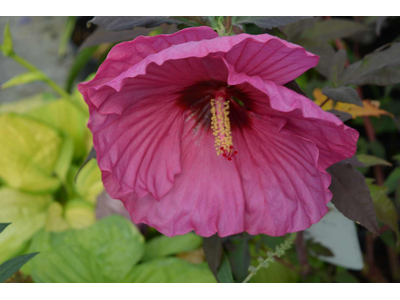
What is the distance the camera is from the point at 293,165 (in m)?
0.45

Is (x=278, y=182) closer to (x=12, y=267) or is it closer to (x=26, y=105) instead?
(x=12, y=267)

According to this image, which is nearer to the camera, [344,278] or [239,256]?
[239,256]

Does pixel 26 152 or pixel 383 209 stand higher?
pixel 383 209

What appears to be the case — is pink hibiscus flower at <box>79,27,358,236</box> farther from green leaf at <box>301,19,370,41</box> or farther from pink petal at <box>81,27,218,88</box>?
green leaf at <box>301,19,370,41</box>

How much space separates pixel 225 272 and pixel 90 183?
0.61 meters

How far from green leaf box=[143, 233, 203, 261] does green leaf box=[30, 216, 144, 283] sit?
3.0 inches

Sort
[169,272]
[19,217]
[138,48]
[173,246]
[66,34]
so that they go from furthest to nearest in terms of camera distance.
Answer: [66,34] → [19,217] → [173,246] → [169,272] → [138,48]

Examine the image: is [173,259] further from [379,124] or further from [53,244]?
[379,124]

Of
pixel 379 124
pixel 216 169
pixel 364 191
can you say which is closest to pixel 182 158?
pixel 216 169

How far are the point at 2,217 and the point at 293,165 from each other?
744 millimetres

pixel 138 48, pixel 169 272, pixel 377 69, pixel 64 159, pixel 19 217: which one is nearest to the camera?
pixel 138 48

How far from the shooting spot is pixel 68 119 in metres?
1.11

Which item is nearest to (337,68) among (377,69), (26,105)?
(377,69)

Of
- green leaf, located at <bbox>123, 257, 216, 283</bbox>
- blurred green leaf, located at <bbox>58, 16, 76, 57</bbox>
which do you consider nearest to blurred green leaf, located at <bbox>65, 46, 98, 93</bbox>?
blurred green leaf, located at <bbox>58, 16, 76, 57</bbox>
